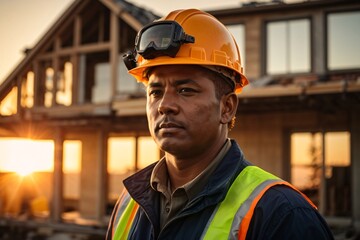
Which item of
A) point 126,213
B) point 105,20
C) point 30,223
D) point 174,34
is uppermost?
point 105,20

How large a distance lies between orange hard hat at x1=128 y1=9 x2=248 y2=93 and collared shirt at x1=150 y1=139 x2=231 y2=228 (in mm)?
399

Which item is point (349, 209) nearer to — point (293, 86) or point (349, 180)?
point (349, 180)

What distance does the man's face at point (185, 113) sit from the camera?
7.23 ft

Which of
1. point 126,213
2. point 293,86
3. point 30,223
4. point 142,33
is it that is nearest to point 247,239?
point 126,213

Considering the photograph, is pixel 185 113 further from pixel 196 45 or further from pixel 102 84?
pixel 102 84

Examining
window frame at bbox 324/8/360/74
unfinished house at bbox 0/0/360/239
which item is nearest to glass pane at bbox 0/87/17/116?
unfinished house at bbox 0/0/360/239

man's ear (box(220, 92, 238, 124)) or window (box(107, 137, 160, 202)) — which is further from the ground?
man's ear (box(220, 92, 238, 124))

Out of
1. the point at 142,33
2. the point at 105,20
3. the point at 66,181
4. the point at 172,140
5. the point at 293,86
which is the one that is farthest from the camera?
the point at 66,181

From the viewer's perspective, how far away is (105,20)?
49.0ft

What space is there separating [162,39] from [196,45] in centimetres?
17

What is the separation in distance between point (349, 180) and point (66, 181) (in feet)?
47.4

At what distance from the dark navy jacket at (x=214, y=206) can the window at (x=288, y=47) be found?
10135 millimetres

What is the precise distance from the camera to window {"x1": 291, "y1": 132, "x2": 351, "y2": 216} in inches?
443

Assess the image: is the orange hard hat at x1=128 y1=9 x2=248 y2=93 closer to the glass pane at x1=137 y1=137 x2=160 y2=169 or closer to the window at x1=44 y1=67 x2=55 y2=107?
the glass pane at x1=137 y1=137 x2=160 y2=169
